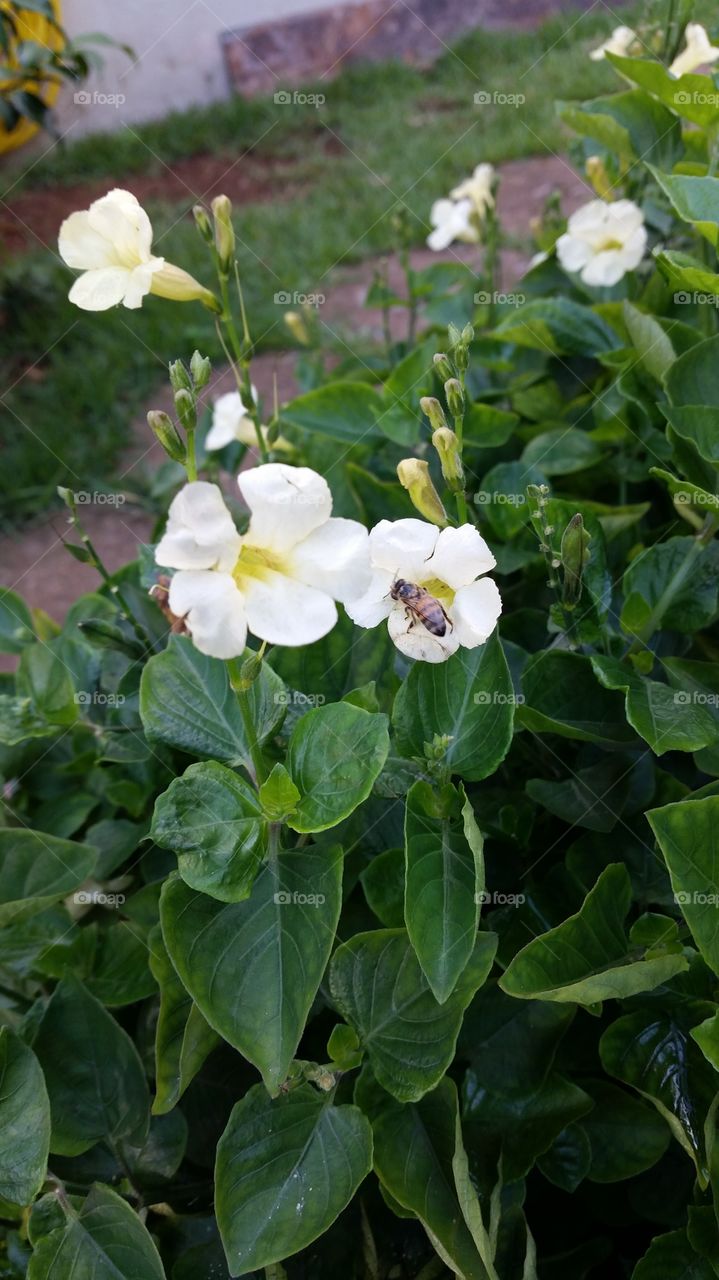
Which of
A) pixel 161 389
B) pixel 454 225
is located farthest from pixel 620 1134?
pixel 161 389

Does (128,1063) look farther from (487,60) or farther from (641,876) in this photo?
(487,60)

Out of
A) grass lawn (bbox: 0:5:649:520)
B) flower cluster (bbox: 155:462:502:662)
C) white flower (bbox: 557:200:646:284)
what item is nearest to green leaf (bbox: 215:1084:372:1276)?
flower cluster (bbox: 155:462:502:662)

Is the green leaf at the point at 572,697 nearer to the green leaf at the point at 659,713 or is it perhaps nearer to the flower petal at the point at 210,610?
the green leaf at the point at 659,713

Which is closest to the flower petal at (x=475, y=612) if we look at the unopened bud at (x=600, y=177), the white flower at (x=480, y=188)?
the unopened bud at (x=600, y=177)

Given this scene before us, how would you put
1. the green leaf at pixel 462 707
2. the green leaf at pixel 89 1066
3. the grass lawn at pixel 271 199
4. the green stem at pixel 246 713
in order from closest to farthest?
1. the green stem at pixel 246 713
2. the green leaf at pixel 462 707
3. the green leaf at pixel 89 1066
4. the grass lawn at pixel 271 199

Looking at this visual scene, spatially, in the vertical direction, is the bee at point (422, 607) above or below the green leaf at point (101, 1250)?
above

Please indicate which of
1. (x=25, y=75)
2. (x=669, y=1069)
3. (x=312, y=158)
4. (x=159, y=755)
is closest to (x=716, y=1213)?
(x=669, y=1069)

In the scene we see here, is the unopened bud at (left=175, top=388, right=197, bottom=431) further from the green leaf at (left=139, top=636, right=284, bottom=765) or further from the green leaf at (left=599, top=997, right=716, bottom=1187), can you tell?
the green leaf at (left=599, top=997, right=716, bottom=1187)
